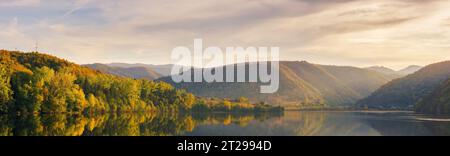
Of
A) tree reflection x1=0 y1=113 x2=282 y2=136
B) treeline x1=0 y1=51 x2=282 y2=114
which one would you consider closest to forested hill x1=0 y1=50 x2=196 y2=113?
treeline x1=0 y1=51 x2=282 y2=114

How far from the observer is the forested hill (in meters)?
122

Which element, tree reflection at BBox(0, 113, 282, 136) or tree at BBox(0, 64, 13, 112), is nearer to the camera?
tree reflection at BBox(0, 113, 282, 136)

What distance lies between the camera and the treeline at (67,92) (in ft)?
402

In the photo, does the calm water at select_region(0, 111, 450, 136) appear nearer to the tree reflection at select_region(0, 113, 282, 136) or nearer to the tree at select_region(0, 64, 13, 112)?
the tree reflection at select_region(0, 113, 282, 136)

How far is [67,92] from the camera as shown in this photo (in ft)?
443

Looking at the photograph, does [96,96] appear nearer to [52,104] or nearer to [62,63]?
[52,104]

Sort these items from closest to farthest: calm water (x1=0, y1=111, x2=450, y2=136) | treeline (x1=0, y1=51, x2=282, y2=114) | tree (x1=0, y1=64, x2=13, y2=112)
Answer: calm water (x1=0, y1=111, x2=450, y2=136), tree (x1=0, y1=64, x2=13, y2=112), treeline (x1=0, y1=51, x2=282, y2=114)

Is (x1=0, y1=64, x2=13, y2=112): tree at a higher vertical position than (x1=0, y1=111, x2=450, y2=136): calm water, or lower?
higher

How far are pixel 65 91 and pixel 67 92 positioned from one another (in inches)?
22.9

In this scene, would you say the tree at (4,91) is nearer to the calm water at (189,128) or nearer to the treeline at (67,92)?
the treeline at (67,92)

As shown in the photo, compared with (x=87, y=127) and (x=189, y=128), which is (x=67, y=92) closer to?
(x=87, y=127)

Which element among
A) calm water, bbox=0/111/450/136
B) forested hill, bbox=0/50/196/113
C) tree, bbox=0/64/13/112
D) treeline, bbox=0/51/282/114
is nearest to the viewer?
calm water, bbox=0/111/450/136
